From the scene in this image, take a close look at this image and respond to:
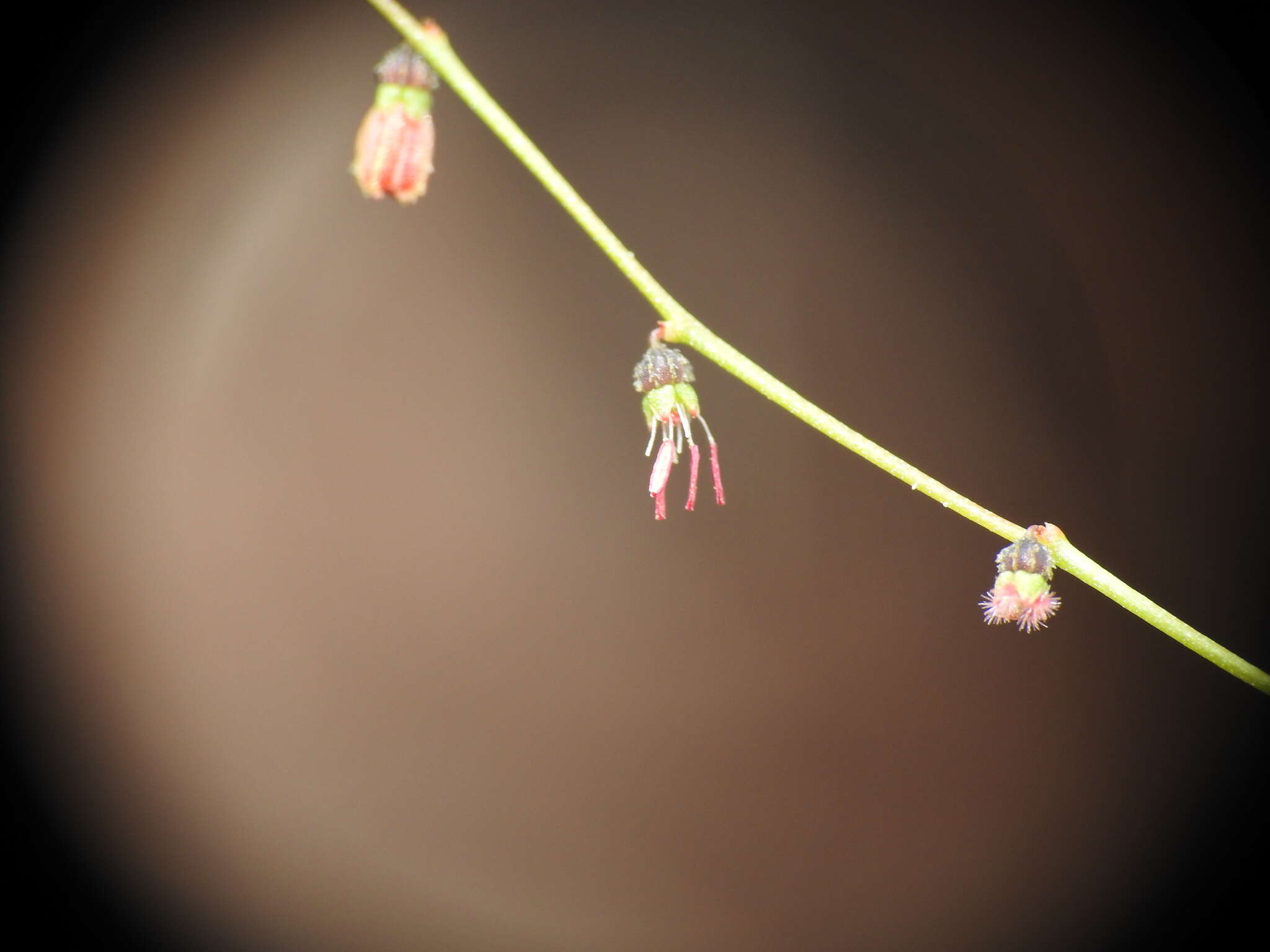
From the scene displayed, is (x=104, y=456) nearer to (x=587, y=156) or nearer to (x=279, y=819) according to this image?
(x=279, y=819)

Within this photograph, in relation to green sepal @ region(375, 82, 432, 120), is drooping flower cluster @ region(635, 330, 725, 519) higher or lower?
lower

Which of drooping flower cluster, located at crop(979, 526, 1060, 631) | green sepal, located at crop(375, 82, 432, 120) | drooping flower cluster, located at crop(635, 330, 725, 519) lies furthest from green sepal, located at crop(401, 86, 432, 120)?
drooping flower cluster, located at crop(979, 526, 1060, 631)

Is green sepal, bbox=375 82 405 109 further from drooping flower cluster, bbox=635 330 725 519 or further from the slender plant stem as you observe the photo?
drooping flower cluster, bbox=635 330 725 519

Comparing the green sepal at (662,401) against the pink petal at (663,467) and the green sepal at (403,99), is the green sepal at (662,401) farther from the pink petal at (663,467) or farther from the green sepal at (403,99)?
the green sepal at (403,99)

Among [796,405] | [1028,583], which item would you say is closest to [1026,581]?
[1028,583]

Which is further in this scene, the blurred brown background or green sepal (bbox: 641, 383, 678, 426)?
the blurred brown background

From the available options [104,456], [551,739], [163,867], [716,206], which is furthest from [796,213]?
[163,867]

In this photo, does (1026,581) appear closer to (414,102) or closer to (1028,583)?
(1028,583)

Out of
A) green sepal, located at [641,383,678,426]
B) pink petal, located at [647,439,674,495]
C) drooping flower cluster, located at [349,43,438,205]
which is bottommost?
pink petal, located at [647,439,674,495]
